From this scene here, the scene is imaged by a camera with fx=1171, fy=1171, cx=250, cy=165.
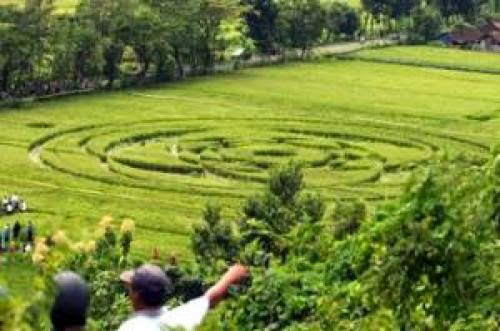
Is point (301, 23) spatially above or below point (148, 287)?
below

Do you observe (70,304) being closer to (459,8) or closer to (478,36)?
(478,36)

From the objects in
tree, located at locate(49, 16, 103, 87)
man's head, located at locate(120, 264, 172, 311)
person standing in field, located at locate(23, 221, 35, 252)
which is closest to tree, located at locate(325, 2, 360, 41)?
tree, located at locate(49, 16, 103, 87)

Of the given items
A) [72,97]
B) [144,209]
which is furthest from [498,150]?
[72,97]

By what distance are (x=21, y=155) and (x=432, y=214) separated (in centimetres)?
3479

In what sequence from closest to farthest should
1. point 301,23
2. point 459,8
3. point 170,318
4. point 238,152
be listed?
point 170,318 < point 238,152 < point 301,23 < point 459,8

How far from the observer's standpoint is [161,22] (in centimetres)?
5975

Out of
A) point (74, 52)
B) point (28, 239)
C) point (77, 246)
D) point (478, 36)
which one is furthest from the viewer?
point (478, 36)

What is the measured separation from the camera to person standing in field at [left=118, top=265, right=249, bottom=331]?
17.3 ft

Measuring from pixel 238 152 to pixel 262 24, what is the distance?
27.2 m

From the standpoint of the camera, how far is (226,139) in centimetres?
4641

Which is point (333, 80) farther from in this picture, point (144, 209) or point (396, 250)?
point (396, 250)

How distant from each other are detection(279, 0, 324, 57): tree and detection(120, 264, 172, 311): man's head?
6446 centimetres

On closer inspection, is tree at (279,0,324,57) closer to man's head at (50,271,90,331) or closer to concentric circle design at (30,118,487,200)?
concentric circle design at (30,118,487,200)

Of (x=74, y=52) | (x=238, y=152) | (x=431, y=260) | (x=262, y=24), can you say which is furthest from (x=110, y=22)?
(x=431, y=260)
